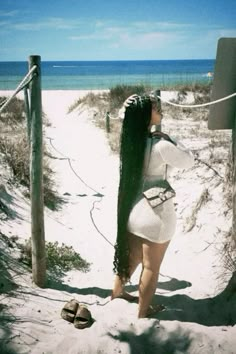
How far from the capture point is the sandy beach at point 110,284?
2631 millimetres

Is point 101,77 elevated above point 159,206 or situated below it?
above

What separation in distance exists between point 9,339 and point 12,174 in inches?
138

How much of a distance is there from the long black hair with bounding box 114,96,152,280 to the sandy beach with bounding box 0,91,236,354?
73 cm

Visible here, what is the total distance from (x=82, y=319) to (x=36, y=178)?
1.39m

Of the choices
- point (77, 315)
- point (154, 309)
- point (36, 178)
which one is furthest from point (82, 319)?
point (36, 178)

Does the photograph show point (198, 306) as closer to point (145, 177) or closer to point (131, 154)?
point (145, 177)

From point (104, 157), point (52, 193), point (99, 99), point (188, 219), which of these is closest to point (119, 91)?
point (99, 99)

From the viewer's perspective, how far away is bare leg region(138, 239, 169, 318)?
2.79 meters

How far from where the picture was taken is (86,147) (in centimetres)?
997

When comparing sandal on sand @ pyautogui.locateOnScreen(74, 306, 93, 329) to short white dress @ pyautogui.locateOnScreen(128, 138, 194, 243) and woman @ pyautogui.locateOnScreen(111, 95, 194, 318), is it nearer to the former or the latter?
woman @ pyautogui.locateOnScreen(111, 95, 194, 318)

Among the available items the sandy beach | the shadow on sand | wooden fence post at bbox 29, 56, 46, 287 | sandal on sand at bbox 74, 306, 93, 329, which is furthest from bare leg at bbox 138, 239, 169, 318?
wooden fence post at bbox 29, 56, 46, 287

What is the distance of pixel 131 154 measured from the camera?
9.02 feet

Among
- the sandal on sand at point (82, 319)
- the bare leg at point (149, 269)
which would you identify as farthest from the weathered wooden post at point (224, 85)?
the sandal on sand at point (82, 319)

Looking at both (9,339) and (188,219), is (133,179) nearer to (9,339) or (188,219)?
(9,339)
